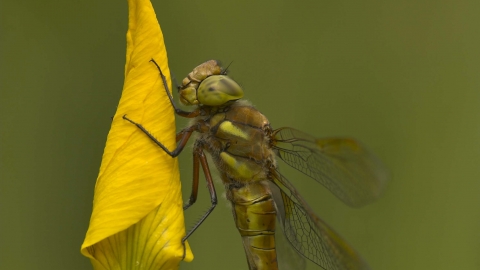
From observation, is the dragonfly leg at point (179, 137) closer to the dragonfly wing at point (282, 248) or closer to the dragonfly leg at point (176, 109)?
the dragonfly leg at point (176, 109)

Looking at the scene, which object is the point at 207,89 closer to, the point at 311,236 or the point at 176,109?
the point at 176,109

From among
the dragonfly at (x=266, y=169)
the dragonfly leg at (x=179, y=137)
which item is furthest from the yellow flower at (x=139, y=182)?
the dragonfly at (x=266, y=169)

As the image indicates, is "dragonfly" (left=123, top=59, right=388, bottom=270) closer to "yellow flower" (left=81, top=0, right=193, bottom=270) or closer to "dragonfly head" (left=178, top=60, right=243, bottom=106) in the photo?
"dragonfly head" (left=178, top=60, right=243, bottom=106)

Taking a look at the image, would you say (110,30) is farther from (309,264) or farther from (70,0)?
(309,264)

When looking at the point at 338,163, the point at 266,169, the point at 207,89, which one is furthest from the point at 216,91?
the point at 338,163

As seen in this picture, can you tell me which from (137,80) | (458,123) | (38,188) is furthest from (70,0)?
(458,123)

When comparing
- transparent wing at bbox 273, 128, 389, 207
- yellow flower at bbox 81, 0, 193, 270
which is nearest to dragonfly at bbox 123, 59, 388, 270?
transparent wing at bbox 273, 128, 389, 207

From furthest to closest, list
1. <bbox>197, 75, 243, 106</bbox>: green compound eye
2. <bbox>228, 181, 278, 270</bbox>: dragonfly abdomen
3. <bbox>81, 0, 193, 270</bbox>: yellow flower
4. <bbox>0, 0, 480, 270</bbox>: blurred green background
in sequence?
<bbox>0, 0, 480, 270</bbox>: blurred green background, <bbox>228, 181, 278, 270</bbox>: dragonfly abdomen, <bbox>197, 75, 243, 106</bbox>: green compound eye, <bbox>81, 0, 193, 270</bbox>: yellow flower
